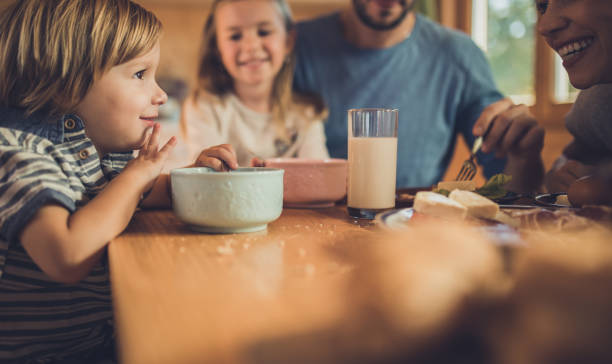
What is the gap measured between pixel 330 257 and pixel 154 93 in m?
0.56

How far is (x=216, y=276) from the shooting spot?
0.48 meters

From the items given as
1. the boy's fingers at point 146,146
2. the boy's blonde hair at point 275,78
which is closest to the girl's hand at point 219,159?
the boy's fingers at point 146,146

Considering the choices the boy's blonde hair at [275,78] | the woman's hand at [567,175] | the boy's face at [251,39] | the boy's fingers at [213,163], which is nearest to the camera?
the boy's fingers at [213,163]

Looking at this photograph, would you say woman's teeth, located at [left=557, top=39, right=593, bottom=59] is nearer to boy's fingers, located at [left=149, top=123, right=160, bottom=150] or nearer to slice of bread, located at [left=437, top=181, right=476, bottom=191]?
slice of bread, located at [left=437, top=181, right=476, bottom=191]

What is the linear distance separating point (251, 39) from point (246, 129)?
1.20ft

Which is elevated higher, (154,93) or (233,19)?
(233,19)

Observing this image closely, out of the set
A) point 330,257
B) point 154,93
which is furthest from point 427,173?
point 330,257

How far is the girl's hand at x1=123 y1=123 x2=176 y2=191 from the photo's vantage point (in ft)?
2.51

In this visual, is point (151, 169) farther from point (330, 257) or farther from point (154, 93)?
point (330, 257)

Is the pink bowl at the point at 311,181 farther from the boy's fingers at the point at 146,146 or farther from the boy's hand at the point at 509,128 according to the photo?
the boy's hand at the point at 509,128

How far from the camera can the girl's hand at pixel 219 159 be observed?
2.95 feet

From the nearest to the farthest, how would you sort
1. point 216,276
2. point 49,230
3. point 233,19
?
1. point 216,276
2. point 49,230
3. point 233,19

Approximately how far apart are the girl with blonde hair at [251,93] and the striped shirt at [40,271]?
3.44ft

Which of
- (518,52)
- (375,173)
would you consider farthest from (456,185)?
(518,52)
